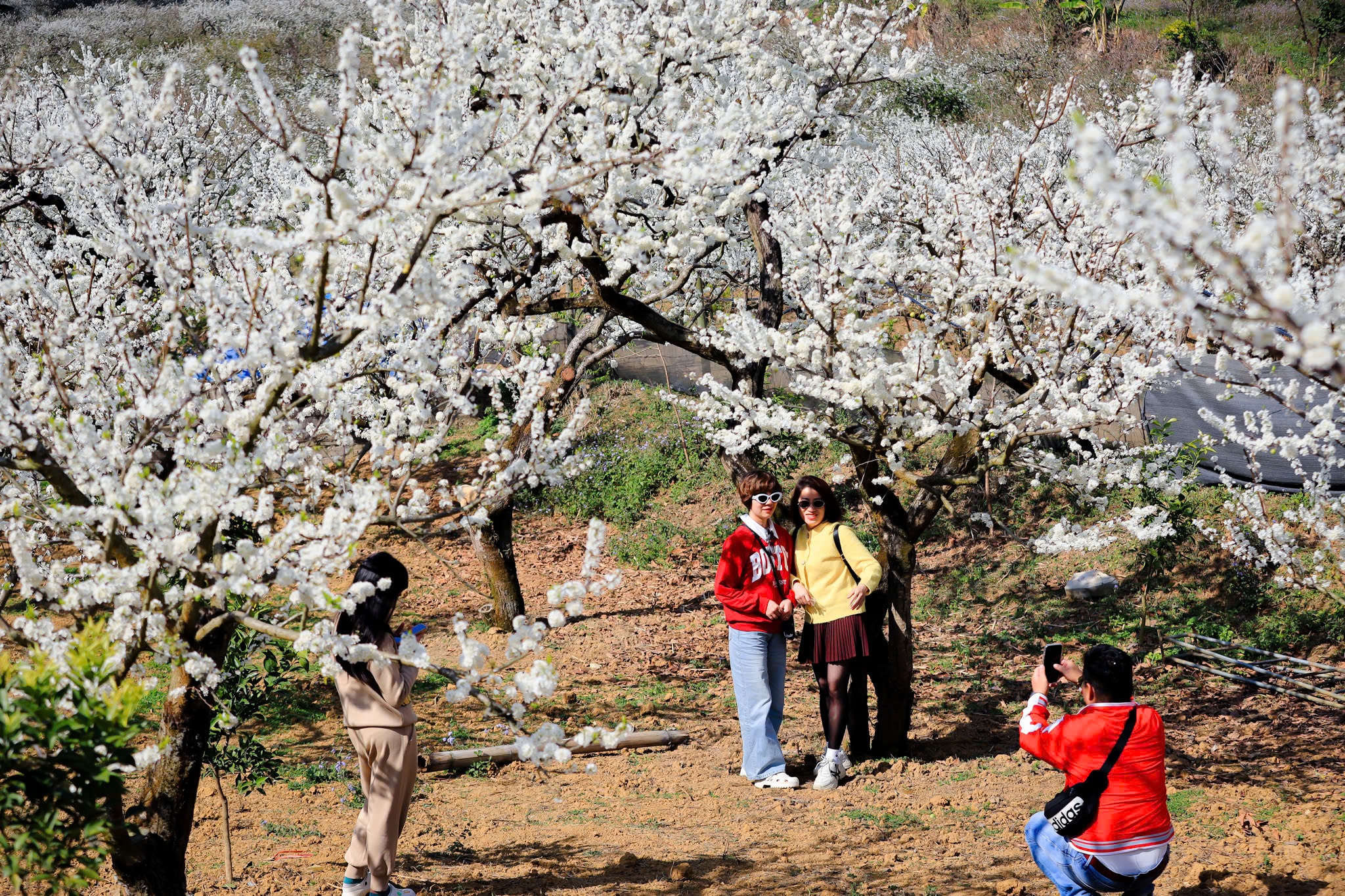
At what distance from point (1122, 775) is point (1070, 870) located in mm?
368

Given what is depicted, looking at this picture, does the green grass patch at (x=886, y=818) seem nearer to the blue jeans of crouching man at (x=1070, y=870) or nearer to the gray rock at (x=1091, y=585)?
the blue jeans of crouching man at (x=1070, y=870)

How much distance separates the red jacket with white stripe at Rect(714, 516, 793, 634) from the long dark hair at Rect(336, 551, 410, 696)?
194 cm

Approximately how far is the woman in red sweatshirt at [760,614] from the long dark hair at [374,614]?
1952mm

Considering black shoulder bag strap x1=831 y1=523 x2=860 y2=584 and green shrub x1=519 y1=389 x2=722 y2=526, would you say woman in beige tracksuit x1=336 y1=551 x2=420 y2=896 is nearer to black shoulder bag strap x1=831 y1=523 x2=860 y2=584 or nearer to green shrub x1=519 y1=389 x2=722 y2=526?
black shoulder bag strap x1=831 y1=523 x2=860 y2=584

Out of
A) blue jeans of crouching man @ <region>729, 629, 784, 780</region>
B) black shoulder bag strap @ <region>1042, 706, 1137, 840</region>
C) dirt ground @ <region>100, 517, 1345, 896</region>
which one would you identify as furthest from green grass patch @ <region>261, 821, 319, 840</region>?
black shoulder bag strap @ <region>1042, 706, 1137, 840</region>

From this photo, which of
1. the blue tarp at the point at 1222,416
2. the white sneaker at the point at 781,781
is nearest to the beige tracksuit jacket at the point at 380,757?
the white sneaker at the point at 781,781

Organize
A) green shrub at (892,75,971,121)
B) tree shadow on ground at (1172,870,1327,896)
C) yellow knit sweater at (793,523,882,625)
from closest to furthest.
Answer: tree shadow on ground at (1172,870,1327,896), yellow knit sweater at (793,523,882,625), green shrub at (892,75,971,121)

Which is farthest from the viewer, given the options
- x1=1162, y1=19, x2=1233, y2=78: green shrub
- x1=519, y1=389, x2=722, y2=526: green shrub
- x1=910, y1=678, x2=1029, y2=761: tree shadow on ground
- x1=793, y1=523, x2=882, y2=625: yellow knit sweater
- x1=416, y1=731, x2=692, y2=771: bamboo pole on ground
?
x1=1162, y1=19, x2=1233, y2=78: green shrub

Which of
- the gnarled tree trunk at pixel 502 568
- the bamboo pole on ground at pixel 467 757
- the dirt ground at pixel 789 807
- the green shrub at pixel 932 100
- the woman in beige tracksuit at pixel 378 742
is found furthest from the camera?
the green shrub at pixel 932 100

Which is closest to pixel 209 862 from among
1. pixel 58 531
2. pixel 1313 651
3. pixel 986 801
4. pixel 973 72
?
pixel 58 531

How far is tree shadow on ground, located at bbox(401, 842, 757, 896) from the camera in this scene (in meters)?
3.90

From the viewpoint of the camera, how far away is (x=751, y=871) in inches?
159

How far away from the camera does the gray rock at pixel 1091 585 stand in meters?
8.45

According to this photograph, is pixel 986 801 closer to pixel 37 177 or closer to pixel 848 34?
pixel 848 34
